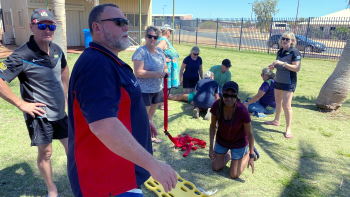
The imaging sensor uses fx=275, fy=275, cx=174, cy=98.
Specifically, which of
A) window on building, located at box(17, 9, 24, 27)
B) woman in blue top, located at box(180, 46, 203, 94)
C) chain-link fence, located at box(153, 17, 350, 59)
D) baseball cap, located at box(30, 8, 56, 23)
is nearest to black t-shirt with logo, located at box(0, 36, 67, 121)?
baseball cap, located at box(30, 8, 56, 23)

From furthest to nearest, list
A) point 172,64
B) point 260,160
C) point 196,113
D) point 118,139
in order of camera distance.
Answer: point 172,64 < point 196,113 < point 260,160 < point 118,139

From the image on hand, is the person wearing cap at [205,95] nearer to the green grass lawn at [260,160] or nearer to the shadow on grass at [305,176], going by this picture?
the green grass lawn at [260,160]

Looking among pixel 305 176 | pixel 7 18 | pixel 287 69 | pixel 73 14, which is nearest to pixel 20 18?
pixel 73 14

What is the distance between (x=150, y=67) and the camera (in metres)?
3.84

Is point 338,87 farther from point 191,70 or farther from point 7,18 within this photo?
point 7,18

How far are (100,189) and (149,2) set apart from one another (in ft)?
58.7

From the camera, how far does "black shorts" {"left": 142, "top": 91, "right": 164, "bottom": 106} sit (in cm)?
398

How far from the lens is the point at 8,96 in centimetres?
234

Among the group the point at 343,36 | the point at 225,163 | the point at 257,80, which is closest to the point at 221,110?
the point at 225,163

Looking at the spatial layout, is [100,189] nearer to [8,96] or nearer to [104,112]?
[104,112]

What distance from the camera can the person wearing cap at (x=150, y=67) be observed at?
3730 millimetres

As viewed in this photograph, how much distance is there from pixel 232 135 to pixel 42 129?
222cm

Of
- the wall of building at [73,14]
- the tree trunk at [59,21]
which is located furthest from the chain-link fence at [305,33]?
the tree trunk at [59,21]

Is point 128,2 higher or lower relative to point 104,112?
higher
